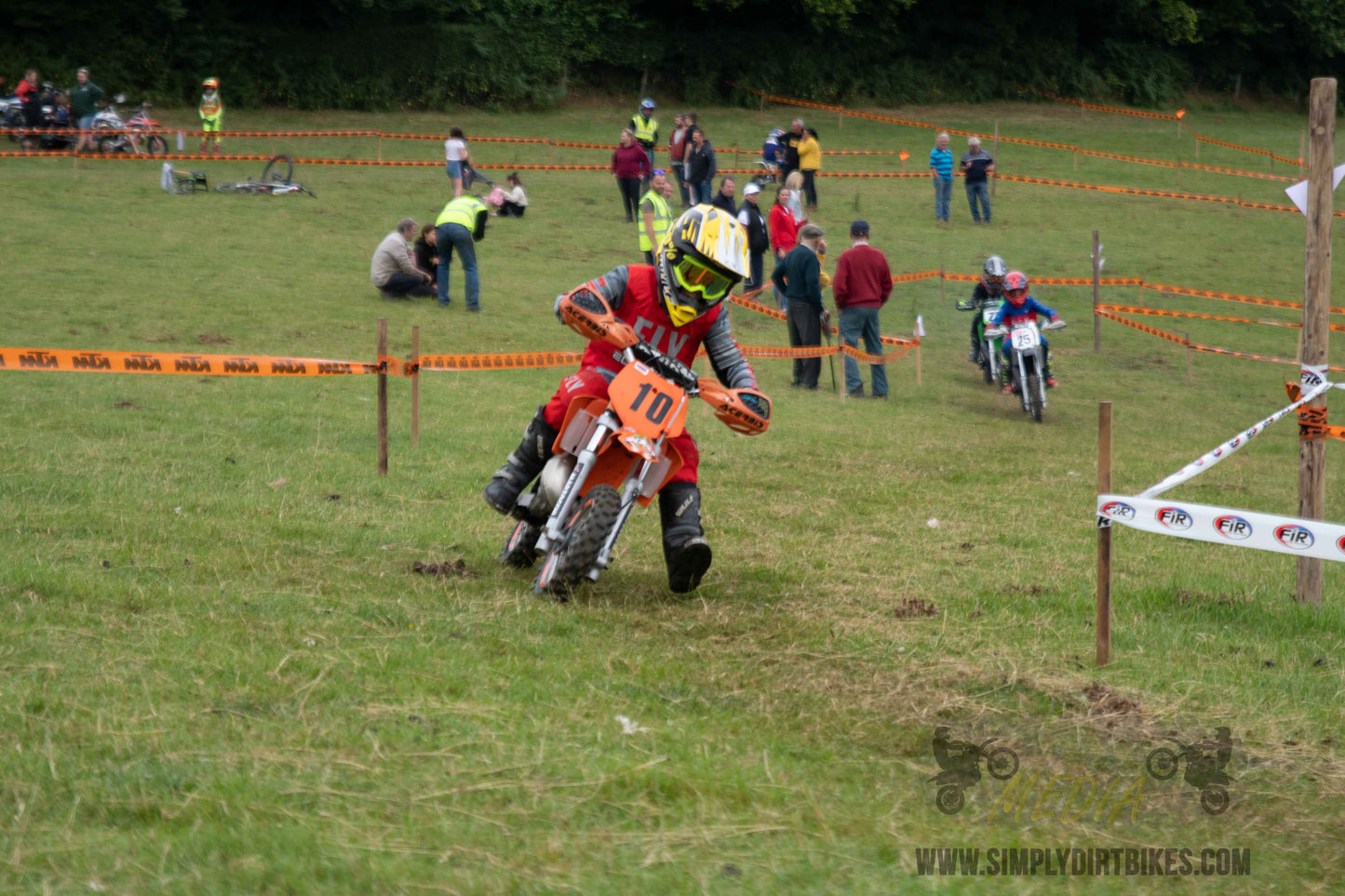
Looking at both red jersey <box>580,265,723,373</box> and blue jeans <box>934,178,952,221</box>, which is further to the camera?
blue jeans <box>934,178,952,221</box>

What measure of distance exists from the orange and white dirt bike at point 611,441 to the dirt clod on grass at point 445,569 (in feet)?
1.67

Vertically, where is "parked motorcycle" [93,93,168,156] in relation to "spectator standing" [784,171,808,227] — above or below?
above

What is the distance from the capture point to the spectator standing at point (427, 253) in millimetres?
19188

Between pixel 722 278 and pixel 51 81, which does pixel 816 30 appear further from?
pixel 722 278

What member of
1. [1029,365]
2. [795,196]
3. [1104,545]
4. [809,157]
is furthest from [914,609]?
[809,157]

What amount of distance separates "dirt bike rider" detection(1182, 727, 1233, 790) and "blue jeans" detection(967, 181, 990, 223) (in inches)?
1004

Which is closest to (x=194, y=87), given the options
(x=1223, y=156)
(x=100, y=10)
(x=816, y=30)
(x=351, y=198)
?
(x=100, y=10)

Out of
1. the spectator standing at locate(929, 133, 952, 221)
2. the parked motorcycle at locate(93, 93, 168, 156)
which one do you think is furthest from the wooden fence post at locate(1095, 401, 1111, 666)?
the parked motorcycle at locate(93, 93, 168, 156)

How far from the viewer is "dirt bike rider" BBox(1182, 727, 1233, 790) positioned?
15.2ft

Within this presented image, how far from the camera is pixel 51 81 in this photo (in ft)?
115

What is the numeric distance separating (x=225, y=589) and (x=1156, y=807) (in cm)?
428

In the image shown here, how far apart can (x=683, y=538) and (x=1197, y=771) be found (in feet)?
9.49

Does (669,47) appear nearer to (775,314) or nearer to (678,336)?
(775,314)

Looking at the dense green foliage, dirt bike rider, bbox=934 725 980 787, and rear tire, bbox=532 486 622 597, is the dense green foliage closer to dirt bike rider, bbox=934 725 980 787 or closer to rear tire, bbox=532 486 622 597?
rear tire, bbox=532 486 622 597
